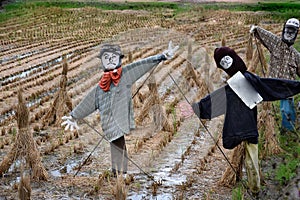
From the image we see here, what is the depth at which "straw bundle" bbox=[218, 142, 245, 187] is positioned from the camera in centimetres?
505

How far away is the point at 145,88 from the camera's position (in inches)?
377

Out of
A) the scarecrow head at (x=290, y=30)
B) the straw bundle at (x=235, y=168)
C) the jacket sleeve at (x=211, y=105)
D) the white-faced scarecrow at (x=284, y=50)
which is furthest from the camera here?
the white-faced scarecrow at (x=284, y=50)

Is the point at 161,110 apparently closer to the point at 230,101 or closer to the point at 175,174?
the point at 175,174

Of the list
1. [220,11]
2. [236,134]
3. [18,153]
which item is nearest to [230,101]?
[236,134]

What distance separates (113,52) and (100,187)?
1432 millimetres

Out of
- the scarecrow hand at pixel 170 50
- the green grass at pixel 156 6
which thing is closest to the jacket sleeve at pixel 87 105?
the scarecrow hand at pixel 170 50

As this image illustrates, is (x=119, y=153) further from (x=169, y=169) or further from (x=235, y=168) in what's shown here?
(x=235, y=168)

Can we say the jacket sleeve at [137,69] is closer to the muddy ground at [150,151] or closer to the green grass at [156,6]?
the muddy ground at [150,151]

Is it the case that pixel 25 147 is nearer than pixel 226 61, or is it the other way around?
pixel 226 61

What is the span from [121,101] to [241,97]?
113 cm

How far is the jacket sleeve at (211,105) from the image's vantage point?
4.79m

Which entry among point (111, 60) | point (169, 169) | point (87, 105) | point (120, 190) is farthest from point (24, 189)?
point (169, 169)

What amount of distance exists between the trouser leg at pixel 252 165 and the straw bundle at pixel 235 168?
173 millimetres

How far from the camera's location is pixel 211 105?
15.8ft
